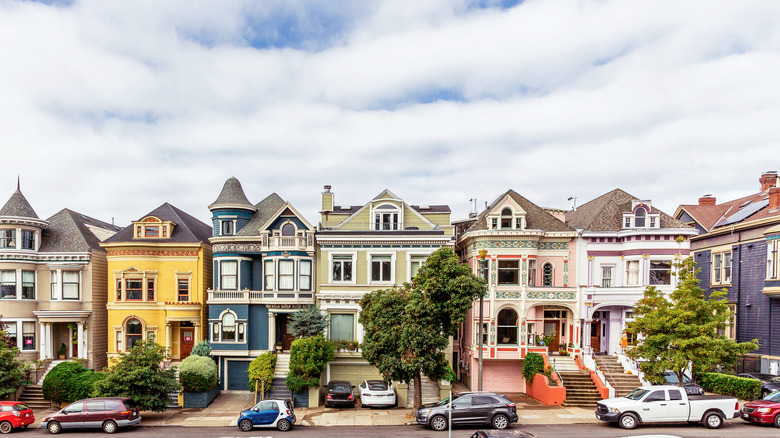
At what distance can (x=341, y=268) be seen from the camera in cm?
3203

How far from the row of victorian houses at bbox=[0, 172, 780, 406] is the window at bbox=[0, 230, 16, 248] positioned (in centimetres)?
14

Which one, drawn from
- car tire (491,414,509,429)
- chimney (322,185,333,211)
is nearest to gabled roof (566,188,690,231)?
car tire (491,414,509,429)

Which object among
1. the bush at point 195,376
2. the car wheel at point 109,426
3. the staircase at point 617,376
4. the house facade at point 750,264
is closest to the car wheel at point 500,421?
the staircase at point 617,376

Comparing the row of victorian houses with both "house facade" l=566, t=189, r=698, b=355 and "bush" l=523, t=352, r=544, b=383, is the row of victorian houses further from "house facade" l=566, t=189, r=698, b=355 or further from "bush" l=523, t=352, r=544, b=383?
"bush" l=523, t=352, r=544, b=383

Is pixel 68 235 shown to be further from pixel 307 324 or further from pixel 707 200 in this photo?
pixel 707 200

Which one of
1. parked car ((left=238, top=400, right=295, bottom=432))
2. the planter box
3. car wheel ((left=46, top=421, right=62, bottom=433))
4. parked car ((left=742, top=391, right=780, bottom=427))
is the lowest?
the planter box

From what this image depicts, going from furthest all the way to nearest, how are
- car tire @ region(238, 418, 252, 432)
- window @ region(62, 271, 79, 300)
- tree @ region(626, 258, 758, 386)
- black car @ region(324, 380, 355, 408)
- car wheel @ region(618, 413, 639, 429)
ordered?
1. window @ region(62, 271, 79, 300)
2. black car @ region(324, 380, 355, 408)
3. tree @ region(626, 258, 758, 386)
4. car tire @ region(238, 418, 252, 432)
5. car wheel @ region(618, 413, 639, 429)

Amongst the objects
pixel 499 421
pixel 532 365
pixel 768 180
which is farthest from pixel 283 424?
pixel 768 180

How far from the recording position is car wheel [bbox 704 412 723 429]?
847 inches

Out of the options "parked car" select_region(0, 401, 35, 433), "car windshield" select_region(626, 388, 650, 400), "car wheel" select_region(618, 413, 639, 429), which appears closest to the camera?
"car wheel" select_region(618, 413, 639, 429)

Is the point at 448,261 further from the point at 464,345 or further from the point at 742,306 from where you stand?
the point at 742,306

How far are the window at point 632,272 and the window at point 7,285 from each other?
1548 inches

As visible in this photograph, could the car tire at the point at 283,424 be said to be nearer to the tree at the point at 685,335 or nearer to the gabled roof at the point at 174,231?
the gabled roof at the point at 174,231

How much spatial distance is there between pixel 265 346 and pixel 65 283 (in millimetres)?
14212
